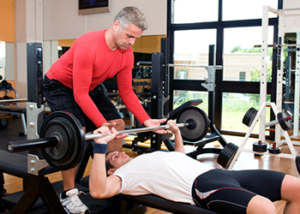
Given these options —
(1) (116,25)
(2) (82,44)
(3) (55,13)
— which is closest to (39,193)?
(2) (82,44)

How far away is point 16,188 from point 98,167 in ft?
4.97

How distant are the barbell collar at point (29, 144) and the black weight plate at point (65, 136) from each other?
5cm

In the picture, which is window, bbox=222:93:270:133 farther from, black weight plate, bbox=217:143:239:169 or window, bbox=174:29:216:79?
black weight plate, bbox=217:143:239:169

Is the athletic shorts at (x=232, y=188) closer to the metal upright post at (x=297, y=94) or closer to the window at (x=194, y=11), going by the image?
the metal upright post at (x=297, y=94)

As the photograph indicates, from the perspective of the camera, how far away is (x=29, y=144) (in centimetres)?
135

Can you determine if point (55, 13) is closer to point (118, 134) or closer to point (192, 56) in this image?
point (192, 56)

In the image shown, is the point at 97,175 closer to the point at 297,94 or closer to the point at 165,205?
the point at 165,205

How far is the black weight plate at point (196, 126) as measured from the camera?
3178mm

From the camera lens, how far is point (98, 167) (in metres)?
1.46

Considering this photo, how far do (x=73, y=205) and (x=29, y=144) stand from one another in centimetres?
64

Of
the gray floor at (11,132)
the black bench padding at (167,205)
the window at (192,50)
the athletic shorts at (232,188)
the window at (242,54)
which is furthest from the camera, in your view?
the window at (192,50)

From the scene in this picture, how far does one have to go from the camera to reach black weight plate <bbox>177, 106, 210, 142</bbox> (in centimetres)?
318

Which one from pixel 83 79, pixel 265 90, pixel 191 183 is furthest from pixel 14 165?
pixel 265 90

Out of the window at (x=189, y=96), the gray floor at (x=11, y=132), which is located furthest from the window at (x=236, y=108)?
the gray floor at (x=11, y=132)
